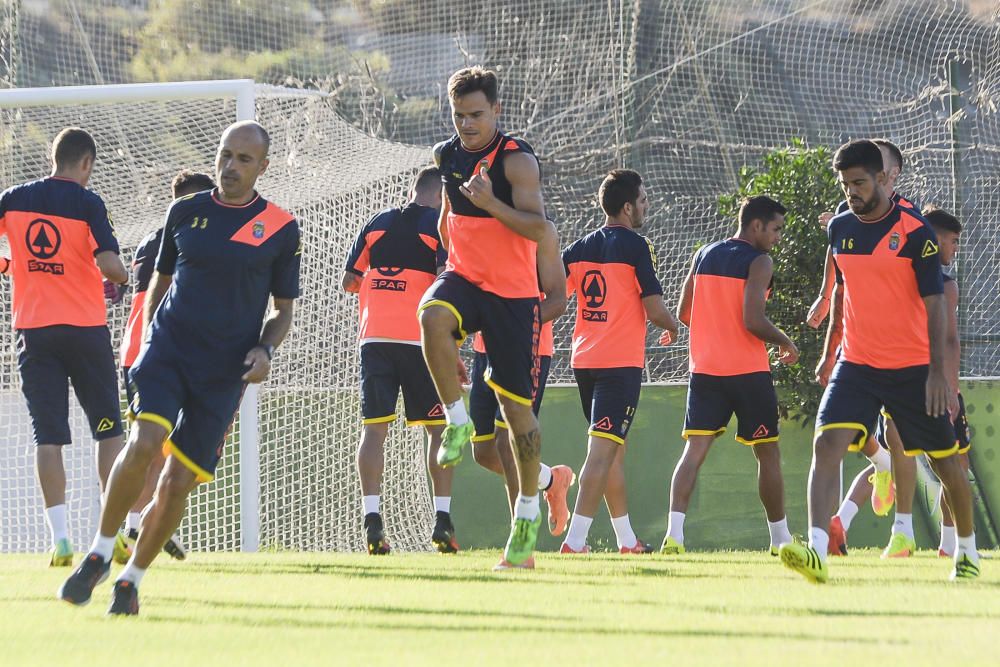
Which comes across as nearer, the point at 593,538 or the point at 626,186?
the point at 626,186

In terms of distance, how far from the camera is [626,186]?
29.6 ft

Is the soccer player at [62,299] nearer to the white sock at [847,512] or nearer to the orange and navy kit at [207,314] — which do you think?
the orange and navy kit at [207,314]

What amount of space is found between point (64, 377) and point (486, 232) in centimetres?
283

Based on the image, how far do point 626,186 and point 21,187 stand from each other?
11.9 feet

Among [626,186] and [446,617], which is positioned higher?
[626,186]

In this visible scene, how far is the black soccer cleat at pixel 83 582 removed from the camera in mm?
5043

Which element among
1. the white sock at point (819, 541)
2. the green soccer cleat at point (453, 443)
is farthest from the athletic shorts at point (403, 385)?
the white sock at point (819, 541)

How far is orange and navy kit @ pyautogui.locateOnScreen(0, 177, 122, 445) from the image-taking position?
777cm

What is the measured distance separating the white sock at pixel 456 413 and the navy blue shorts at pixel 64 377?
2.38 metres

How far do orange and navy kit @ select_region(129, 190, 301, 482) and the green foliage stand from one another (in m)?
7.94

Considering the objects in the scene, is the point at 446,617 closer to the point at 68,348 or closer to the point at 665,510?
the point at 68,348

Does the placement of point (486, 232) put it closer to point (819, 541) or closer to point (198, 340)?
point (198, 340)

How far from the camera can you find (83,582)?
505 cm

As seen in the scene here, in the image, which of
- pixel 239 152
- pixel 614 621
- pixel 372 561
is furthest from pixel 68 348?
pixel 614 621
